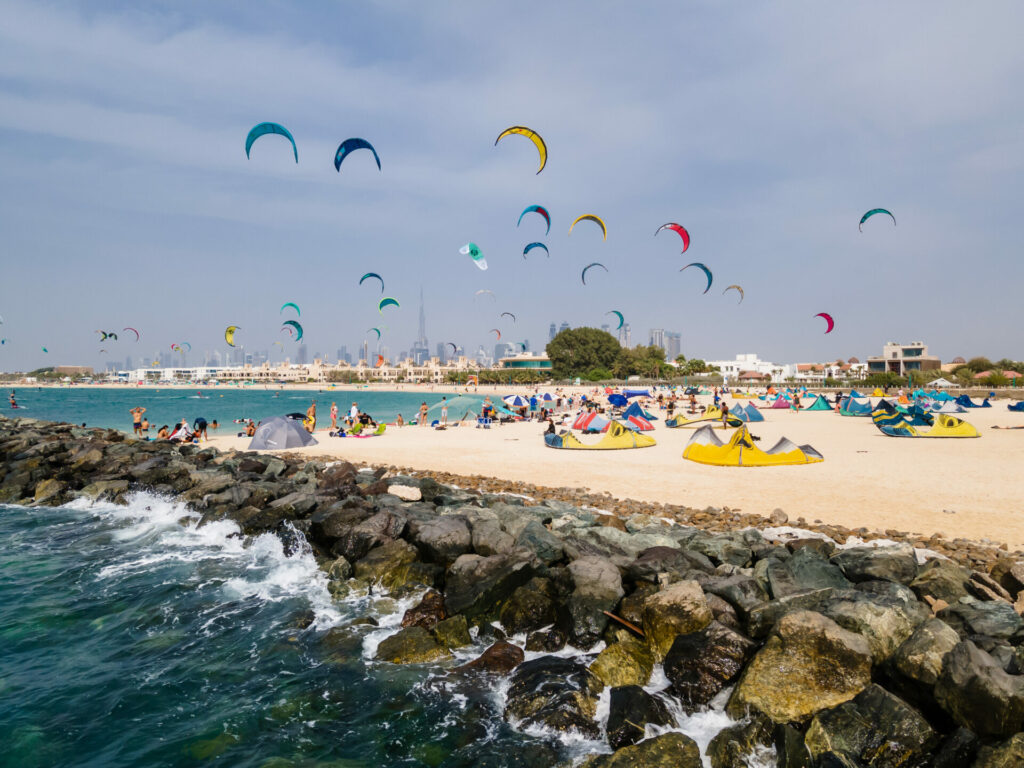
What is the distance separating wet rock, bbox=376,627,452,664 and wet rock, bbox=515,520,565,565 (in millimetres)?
1864

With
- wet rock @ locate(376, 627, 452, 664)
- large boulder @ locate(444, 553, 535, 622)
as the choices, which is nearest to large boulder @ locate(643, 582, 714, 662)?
large boulder @ locate(444, 553, 535, 622)

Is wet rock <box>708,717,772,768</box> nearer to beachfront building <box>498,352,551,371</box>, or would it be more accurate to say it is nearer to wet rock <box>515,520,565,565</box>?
wet rock <box>515,520,565,565</box>

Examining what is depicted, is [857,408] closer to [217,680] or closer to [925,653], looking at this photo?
[925,653]

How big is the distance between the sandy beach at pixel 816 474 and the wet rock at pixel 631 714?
21.7 ft

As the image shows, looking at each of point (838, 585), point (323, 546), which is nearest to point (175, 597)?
point (323, 546)

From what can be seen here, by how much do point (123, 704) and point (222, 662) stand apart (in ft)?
3.12

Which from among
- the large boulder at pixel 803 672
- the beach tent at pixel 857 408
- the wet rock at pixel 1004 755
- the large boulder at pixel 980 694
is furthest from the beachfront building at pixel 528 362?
the wet rock at pixel 1004 755

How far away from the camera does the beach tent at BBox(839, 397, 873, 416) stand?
36156mm

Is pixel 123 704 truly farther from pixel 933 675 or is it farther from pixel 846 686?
pixel 933 675

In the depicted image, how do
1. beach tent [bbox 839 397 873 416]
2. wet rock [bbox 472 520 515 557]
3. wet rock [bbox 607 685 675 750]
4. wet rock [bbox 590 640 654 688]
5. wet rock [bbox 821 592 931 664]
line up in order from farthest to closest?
beach tent [bbox 839 397 873 416] → wet rock [bbox 472 520 515 557] → wet rock [bbox 590 640 654 688] → wet rock [bbox 821 592 931 664] → wet rock [bbox 607 685 675 750]

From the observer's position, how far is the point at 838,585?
6.26 meters

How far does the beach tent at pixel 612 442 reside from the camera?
20.0m

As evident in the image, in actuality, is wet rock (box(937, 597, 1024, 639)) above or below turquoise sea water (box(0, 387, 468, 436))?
above

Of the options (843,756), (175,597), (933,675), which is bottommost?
(175,597)
